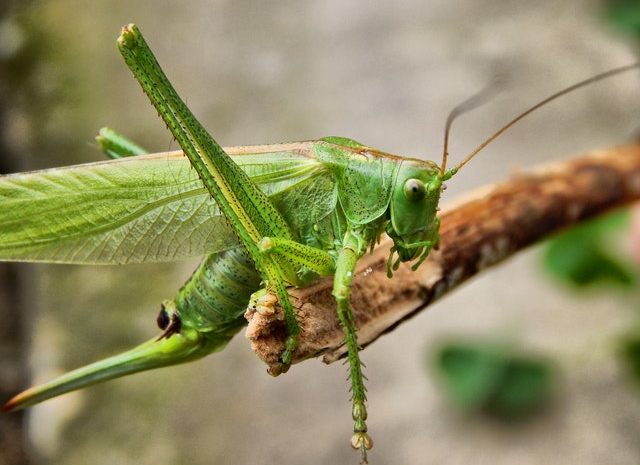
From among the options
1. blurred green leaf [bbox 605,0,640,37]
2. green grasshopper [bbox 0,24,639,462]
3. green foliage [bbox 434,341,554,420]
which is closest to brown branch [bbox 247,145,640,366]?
green grasshopper [bbox 0,24,639,462]

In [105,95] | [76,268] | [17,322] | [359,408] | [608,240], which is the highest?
[105,95]

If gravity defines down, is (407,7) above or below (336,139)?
above

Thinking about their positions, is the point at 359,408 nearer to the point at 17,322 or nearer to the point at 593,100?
the point at 17,322

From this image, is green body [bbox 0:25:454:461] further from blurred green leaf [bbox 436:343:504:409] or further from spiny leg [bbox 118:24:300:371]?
blurred green leaf [bbox 436:343:504:409]

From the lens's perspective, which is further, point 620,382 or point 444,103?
point 444,103

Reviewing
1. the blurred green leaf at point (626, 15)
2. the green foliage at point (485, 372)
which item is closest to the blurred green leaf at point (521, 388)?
the green foliage at point (485, 372)

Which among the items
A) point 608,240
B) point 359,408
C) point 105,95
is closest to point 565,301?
point 608,240
